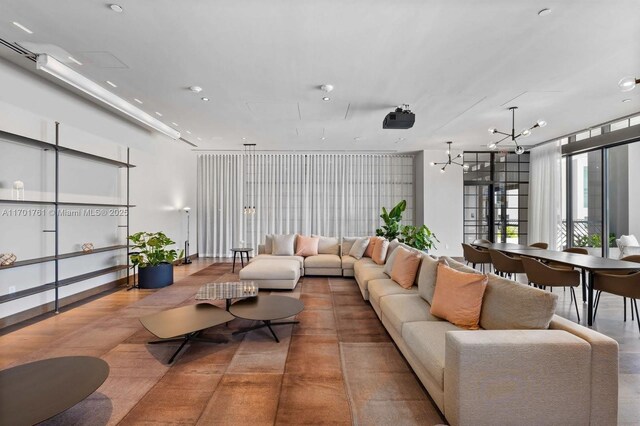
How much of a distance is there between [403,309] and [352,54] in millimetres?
2777

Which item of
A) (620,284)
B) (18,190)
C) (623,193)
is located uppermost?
(623,193)

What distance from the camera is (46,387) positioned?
1.71m

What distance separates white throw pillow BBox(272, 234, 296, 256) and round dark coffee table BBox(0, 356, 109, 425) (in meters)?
4.23

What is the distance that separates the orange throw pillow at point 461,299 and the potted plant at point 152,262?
4.73 metres

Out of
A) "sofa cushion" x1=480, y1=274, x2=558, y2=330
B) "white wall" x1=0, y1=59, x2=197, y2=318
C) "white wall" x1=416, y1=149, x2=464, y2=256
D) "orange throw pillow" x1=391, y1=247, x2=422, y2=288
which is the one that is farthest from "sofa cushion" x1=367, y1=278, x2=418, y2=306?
"white wall" x1=416, y1=149, x2=464, y2=256

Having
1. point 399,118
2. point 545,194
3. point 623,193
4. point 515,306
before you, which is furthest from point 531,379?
point 545,194

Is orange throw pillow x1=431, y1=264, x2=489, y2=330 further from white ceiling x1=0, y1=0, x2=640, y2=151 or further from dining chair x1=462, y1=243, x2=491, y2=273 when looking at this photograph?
dining chair x1=462, y1=243, x2=491, y2=273

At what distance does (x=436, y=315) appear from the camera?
8.14 feet

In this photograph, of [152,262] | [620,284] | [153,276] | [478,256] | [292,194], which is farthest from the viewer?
[292,194]

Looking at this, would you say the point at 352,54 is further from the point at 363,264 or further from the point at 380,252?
the point at 363,264

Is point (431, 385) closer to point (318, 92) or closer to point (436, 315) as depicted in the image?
point (436, 315)

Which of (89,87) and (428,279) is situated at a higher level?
(89,87)

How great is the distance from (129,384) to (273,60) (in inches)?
135

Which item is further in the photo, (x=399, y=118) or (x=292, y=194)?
(x=292, y=194)
